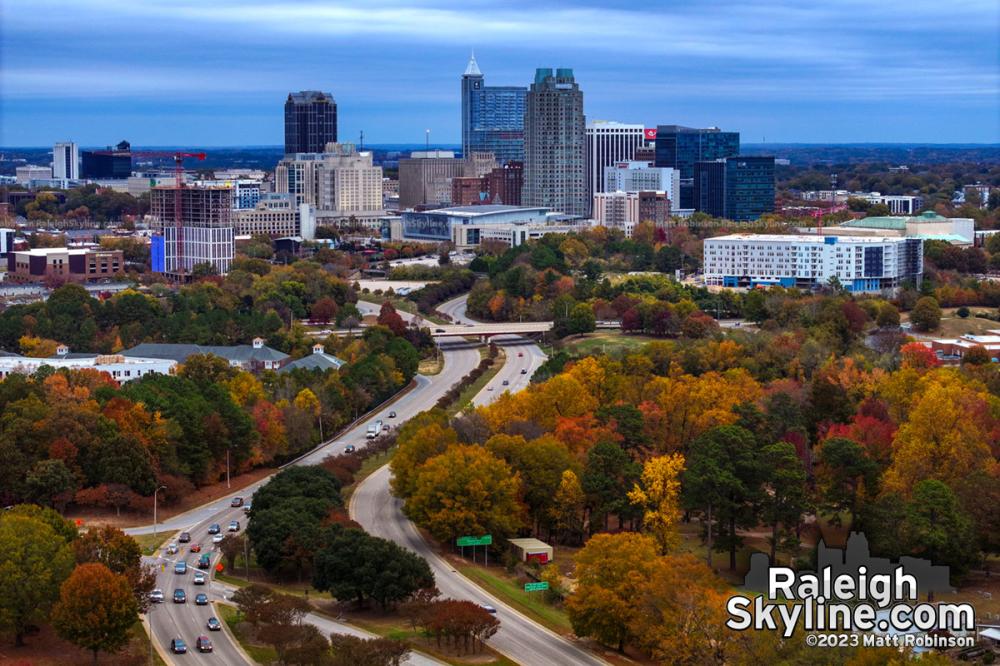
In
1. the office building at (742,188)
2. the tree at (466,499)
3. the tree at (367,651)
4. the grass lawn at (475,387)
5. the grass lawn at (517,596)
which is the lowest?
the grass lawn at (517,596)

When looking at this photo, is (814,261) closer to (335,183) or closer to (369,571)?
(369,571)

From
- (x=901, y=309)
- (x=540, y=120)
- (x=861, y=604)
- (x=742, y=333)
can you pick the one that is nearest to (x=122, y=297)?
(x=742, y=333)

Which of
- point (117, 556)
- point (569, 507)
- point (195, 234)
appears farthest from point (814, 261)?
point (117, 556)

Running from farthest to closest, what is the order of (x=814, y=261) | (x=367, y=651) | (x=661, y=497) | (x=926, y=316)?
(x=814, y=261) < (x=926, y=316) < (x=661, y=497) < (x=367, y=651)

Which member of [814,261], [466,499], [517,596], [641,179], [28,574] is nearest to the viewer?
[28,574]

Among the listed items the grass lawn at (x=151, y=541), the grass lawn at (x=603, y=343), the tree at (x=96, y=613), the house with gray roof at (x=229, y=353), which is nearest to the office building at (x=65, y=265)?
the house with gray roof at (x=229, y=353)

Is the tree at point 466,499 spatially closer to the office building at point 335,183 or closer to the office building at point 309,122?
the office building at point 335,183

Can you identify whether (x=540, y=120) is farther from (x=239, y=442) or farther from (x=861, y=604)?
(x=861, y=604)
